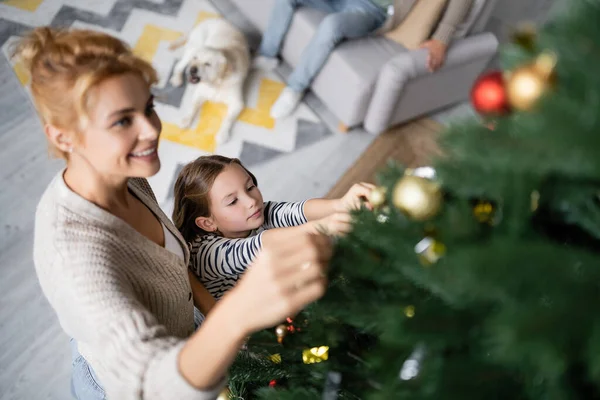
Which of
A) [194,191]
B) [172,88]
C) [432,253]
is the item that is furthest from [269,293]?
[172,88]

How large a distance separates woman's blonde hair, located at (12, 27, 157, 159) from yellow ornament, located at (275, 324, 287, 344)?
1.36 ft

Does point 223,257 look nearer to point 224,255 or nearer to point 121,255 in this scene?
point 224,255

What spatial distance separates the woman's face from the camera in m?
0.64

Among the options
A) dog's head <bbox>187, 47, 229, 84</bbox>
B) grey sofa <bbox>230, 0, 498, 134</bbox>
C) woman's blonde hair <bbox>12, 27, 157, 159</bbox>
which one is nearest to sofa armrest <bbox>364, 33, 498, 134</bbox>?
grey sofa <bbox>230, 0, 498, 134</bbox>

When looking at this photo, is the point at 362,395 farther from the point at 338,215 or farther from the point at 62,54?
the point at 62,54

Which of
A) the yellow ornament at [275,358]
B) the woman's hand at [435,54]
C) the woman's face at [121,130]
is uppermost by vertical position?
the woman's face at [121,130]

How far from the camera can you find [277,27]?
6.82ft

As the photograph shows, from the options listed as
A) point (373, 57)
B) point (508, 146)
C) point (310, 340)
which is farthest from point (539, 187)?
point (373, 57)

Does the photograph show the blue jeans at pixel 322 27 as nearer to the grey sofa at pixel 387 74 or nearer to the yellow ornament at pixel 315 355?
the grey sofa at pixel 387 74

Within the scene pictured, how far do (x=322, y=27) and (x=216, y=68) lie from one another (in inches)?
19.3

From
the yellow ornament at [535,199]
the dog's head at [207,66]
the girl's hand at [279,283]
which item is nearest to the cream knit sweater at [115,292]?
the girl's hand at [279,283]

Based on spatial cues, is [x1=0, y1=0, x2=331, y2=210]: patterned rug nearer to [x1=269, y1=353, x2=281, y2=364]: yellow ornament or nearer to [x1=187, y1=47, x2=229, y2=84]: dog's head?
[x1=187, y1=47, x2=229, y2=84]: dog's head

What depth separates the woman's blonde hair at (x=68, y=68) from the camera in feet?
2.08

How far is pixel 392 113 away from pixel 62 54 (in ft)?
5.00
